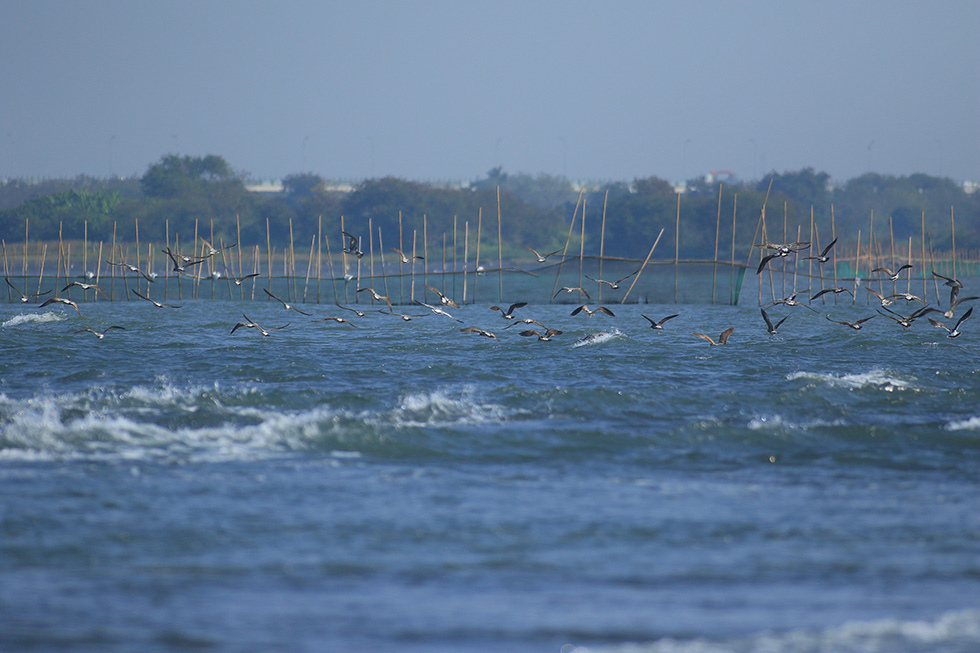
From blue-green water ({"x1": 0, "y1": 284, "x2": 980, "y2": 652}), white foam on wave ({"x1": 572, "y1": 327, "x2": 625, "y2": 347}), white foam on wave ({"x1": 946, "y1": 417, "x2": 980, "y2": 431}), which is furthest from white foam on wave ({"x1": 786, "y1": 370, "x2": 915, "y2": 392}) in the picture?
white foam on wave ({"x1": 572, "y1": 327, "x2": 625, "y2": 347})

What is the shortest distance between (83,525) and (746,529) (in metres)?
6.18

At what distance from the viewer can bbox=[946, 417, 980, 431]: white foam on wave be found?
46.1 feet

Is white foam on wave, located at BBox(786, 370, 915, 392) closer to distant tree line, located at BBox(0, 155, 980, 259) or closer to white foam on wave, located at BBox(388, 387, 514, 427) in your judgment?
white foam on wave, located at BBox(388, 387, 514, 427)

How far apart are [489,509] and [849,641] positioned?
3955 mm

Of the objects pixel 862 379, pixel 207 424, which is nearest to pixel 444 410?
pixel 207 424

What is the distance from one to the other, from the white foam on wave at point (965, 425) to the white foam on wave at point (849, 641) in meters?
7.22

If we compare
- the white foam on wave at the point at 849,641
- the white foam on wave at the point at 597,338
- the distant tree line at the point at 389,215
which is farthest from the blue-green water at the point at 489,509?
the distant tree line at the point at 389,215

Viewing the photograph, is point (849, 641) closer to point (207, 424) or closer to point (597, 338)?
point (207, 424)

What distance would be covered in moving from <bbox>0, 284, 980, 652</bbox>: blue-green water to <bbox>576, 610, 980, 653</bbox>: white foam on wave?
3 cm

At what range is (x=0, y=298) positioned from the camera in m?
46.5

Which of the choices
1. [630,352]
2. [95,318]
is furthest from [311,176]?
[630,352]

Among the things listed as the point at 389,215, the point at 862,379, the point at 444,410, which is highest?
the point at 389,215

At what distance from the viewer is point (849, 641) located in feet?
23.6

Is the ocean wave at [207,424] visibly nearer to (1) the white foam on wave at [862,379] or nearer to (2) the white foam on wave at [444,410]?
(2) the white foam on wave at [444,410]
